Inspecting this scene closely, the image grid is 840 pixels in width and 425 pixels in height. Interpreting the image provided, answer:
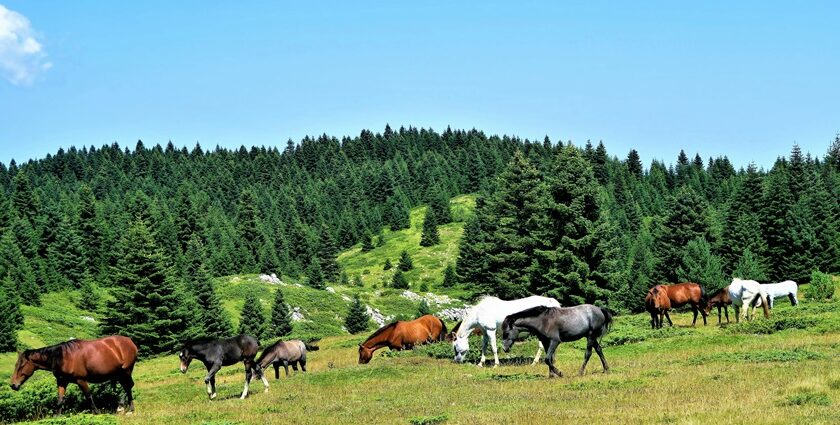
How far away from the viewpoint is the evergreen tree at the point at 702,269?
57.6m

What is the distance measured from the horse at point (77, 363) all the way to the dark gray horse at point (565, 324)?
37.9 feet

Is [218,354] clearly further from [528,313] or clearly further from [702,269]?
[702,269]

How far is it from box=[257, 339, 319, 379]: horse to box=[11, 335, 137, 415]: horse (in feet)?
29.4

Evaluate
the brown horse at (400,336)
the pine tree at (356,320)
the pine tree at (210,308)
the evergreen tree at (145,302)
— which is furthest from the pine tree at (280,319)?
the brown horse at (400,336)

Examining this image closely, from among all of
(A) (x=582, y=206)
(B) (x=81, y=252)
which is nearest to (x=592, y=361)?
(A) (x=582, y=206)

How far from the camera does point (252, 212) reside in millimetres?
159500

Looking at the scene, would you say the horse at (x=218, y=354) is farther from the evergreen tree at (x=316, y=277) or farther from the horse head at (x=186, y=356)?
the evergreen tree at (x=316, y=277)

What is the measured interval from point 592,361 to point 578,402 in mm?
10384

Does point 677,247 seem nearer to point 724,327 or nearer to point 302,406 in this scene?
point 724,327

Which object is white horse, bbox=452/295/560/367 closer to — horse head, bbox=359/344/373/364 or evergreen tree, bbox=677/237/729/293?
horse head, bbox=359/344/373/364

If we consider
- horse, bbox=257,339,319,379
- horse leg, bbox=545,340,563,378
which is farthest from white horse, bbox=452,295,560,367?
horse, bbox=257,339,319,379

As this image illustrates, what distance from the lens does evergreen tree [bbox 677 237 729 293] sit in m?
57.6

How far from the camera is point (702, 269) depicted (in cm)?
5847

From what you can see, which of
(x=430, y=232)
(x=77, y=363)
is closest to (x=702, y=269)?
(x=77, y=363)
